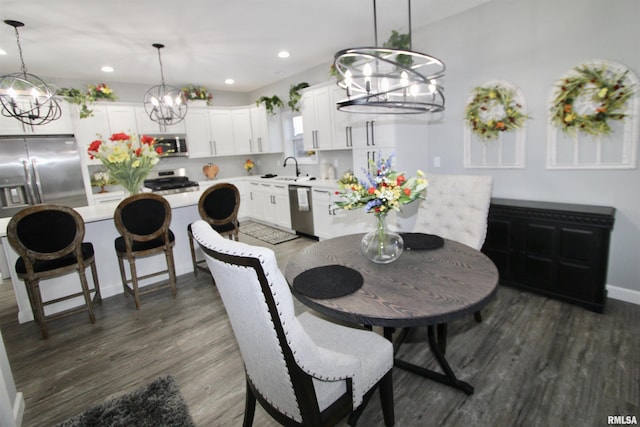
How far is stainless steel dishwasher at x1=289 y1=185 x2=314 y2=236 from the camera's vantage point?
4.95 meters

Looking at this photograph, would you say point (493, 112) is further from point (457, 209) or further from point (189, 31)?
point (189, 31)

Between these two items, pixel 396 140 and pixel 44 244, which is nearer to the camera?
pixel 44 244

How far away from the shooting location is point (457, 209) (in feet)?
8.27

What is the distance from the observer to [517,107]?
10.2 feet

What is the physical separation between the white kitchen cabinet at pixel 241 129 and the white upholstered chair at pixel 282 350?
5631mm

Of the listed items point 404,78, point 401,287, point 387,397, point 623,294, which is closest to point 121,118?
point 404,78

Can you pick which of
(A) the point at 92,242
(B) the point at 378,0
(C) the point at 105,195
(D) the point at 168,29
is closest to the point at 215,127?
(C) the point at 105,195

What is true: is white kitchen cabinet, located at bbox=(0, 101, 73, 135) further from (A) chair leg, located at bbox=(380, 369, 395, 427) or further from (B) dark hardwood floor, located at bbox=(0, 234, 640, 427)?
(A) chair leg, located at bbox=(380, 369, 395, 427)

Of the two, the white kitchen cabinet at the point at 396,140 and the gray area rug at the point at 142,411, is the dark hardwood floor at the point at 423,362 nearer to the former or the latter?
the gray area rug at the point at 142,411

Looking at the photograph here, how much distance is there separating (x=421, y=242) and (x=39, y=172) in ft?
16.5

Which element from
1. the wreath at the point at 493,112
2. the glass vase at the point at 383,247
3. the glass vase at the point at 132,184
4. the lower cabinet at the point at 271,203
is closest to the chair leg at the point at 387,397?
the glass vase at the point at 383,247

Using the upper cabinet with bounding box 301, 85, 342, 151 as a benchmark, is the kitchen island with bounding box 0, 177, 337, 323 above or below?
below

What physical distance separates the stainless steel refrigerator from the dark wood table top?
4.38 m

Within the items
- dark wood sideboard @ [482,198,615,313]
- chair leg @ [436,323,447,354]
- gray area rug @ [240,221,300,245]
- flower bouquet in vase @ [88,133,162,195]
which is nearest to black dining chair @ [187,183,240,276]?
flower bouquet in vase @ [88,133,162,195]
